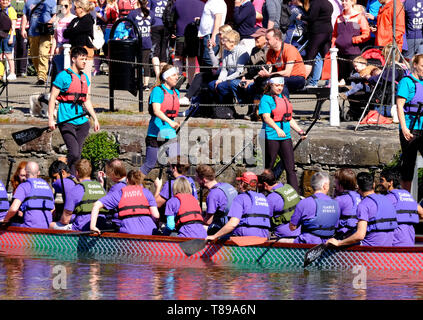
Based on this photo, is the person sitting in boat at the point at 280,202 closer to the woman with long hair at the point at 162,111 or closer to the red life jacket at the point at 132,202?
the red life jacket at the point at 132,202

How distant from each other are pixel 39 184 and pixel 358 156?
4.60 meters

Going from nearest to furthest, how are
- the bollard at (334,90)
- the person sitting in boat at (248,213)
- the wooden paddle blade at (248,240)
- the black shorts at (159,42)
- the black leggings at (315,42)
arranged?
1. the person sitting in boat at (248,213)
2. the wooden paddle blade at (248,240)
3. the bollard at (334,90)
4. the black leggings at (315,42)
5. the black shorts at (159,42)

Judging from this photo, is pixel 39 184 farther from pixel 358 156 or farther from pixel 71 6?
pixel 71 6

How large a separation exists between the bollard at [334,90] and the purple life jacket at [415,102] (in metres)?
2.28

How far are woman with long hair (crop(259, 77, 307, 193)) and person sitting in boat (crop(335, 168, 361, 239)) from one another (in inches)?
57.8

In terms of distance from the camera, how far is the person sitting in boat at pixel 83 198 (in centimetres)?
1535

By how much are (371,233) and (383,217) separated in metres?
0.29

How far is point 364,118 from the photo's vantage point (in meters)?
18.3

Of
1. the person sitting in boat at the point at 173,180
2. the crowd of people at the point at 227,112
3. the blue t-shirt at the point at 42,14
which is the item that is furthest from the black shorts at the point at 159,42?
the person sitting in boat at the point at 173,180

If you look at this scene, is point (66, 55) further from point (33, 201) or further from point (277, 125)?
point (277, 125)

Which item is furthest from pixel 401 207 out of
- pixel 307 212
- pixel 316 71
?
pixel 316 71

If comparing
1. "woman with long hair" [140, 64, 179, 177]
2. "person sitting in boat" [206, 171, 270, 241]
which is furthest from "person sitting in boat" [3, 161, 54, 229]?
"person sitting in boat" [206, 171, 270, 241]

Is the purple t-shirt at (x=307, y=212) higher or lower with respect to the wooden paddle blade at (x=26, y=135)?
lower

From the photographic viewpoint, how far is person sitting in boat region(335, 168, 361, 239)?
14.7 metres
